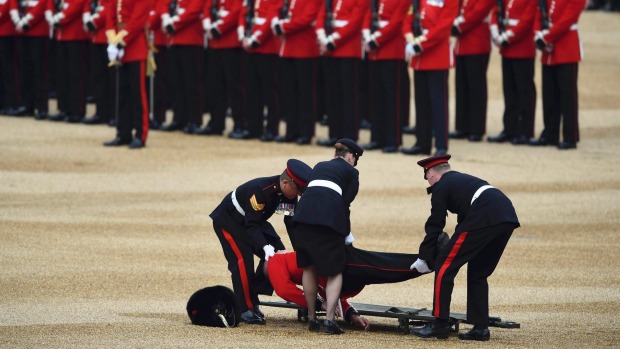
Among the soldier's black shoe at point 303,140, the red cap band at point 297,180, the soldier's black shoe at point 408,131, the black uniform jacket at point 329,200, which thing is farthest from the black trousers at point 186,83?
the black uniform jacket at point 329,200

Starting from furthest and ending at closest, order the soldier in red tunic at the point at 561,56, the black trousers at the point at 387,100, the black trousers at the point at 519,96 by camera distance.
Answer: the black trousers at the point at 519,96, the black trousers at the point at 387,100, the soldier in red tunic at the point at 561,56

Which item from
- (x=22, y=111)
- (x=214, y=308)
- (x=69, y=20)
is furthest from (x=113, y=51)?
(x=214, y=308)

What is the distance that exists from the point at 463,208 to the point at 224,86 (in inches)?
371

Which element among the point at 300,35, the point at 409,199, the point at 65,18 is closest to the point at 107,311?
the point at 409,199

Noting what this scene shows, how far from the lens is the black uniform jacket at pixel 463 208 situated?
901cm

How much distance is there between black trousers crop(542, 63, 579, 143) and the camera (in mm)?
16609

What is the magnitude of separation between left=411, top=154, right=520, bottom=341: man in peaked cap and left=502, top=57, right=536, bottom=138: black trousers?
8.19m

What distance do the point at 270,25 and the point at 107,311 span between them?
26.4 feet

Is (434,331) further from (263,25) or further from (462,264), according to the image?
(263,25)

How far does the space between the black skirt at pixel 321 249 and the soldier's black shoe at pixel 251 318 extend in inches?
22.9

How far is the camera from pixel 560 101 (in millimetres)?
16891

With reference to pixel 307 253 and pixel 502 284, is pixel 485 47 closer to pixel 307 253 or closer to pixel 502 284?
pixel 502 284

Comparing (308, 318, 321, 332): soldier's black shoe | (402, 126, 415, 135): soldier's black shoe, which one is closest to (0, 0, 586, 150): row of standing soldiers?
(402, 126, 415, 135): soldier's black shoe

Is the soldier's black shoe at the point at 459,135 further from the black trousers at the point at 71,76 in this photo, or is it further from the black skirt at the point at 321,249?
the black skirt at the point at 321,249
